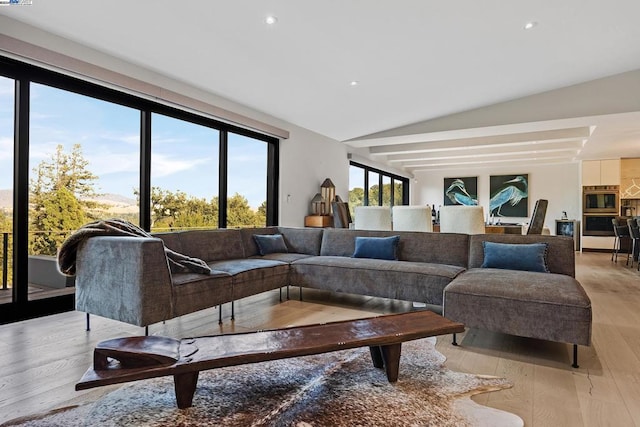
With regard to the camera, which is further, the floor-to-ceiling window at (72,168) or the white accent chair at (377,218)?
the white accent chair at (377,218)

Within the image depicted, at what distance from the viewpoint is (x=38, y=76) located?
3.27 meters

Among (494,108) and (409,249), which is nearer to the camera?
(409,249)

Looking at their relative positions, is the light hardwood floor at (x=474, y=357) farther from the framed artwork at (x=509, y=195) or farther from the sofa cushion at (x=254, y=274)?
the framed artwork at (x=509, y=195)

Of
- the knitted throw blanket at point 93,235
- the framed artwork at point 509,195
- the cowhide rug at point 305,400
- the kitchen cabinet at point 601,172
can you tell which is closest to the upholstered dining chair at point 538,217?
the cowhide rug at point 305,400

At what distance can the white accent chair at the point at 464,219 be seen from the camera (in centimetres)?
430

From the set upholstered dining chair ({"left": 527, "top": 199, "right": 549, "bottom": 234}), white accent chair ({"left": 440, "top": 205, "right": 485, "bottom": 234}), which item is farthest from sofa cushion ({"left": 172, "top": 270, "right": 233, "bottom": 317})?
upholstered dining chair ({"left": 527, "top": 199, "right": 549, "bottom": 234})

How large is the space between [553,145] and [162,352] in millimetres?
8593

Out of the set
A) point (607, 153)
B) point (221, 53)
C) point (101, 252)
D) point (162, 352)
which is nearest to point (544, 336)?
point (162, 352)

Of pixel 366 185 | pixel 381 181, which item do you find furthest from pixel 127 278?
pixel 381 181

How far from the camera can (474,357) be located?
2432mm

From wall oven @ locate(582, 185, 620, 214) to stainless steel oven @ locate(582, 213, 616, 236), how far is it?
10 cm

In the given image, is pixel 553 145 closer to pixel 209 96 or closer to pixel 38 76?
pixel 209 96

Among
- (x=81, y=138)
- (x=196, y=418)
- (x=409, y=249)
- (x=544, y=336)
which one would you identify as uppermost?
(x=81, y=138)

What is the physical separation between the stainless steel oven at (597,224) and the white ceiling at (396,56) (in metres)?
2.59
